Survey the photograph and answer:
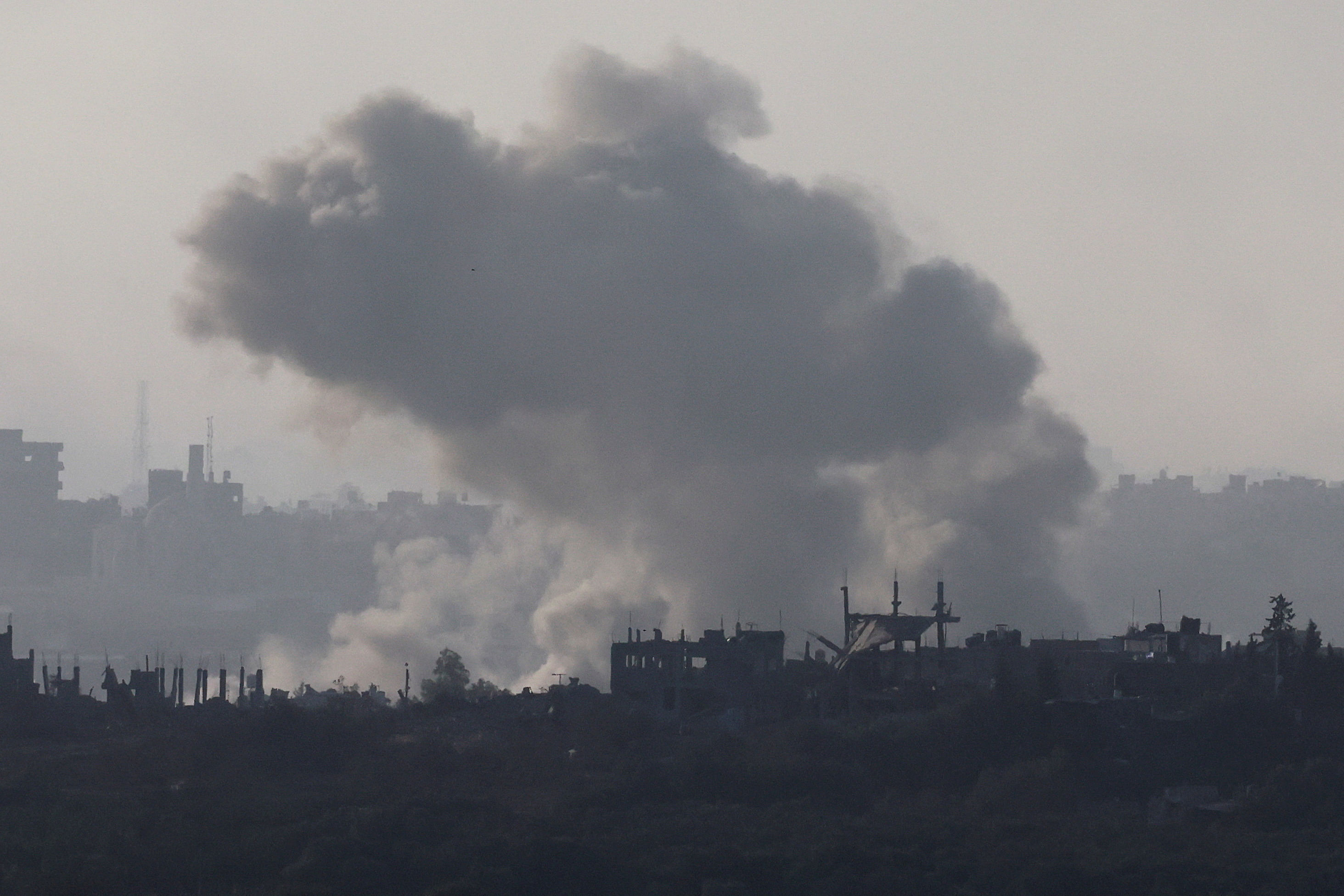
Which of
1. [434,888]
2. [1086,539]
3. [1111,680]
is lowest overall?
[434,888]

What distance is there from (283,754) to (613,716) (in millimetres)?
9193

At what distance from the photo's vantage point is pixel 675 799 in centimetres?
6362

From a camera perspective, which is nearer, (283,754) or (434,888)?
(434,888)

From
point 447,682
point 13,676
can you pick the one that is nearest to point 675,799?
point 447,682

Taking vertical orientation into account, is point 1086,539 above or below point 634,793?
above

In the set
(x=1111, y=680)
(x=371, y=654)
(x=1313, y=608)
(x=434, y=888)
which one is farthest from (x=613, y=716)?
(x=1313, y=608)

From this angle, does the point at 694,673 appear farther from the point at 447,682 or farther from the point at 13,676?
the point at 13,676

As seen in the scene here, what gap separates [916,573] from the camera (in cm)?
10725

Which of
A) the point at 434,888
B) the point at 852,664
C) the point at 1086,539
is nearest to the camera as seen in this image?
the point at 434,888

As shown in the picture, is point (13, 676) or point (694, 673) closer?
point (694, 673)

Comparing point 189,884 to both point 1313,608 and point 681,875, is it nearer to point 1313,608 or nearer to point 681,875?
point 681,875

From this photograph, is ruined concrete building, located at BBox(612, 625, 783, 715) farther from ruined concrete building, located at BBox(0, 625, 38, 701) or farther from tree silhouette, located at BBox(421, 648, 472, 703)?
ruined concrete building, located at BBox(0, 625, 38, 701)

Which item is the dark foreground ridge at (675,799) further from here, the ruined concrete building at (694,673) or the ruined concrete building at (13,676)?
the ruined concrete building at (694,673)

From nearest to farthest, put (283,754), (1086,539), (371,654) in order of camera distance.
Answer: (283,754) < (371,654) < (1086,539)
